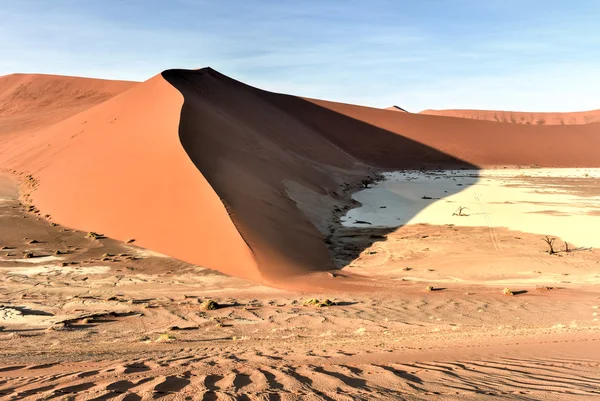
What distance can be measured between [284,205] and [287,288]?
652cm

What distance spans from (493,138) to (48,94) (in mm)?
52254

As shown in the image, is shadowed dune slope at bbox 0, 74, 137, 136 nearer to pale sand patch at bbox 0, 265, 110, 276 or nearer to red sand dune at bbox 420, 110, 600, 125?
pale sand patch at bbox 0, 265, 110, 276

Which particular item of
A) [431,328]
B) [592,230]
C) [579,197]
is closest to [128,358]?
[431,328]

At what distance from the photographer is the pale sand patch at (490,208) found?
55.8 feet

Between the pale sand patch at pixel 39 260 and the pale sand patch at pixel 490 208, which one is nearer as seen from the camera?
the pale sand patch at pixel 39 260

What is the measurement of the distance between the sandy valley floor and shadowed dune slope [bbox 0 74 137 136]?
43555mm

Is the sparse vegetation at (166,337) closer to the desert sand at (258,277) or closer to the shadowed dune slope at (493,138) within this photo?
the desert sand at (258,277)

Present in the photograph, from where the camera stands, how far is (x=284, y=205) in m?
16.4

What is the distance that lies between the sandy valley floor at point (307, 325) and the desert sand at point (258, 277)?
4 centimetres

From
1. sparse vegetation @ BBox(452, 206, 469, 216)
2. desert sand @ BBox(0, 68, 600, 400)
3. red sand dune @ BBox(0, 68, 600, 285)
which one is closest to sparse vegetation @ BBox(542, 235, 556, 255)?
desert sand @ BBox(0, 68, 600, 400)

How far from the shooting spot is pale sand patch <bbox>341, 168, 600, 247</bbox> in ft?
55.8

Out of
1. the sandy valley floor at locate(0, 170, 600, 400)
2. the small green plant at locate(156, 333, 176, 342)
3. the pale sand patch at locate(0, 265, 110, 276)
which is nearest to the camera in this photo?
the sandy valley floor at locate(0, 170, 600, 400)

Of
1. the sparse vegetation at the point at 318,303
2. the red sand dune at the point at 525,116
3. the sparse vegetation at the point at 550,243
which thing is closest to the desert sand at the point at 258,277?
the sparse vegetation at the point at 318,303

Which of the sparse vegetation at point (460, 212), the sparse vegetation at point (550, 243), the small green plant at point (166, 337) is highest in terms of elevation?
the sparse vegetation at point (460, 212)
